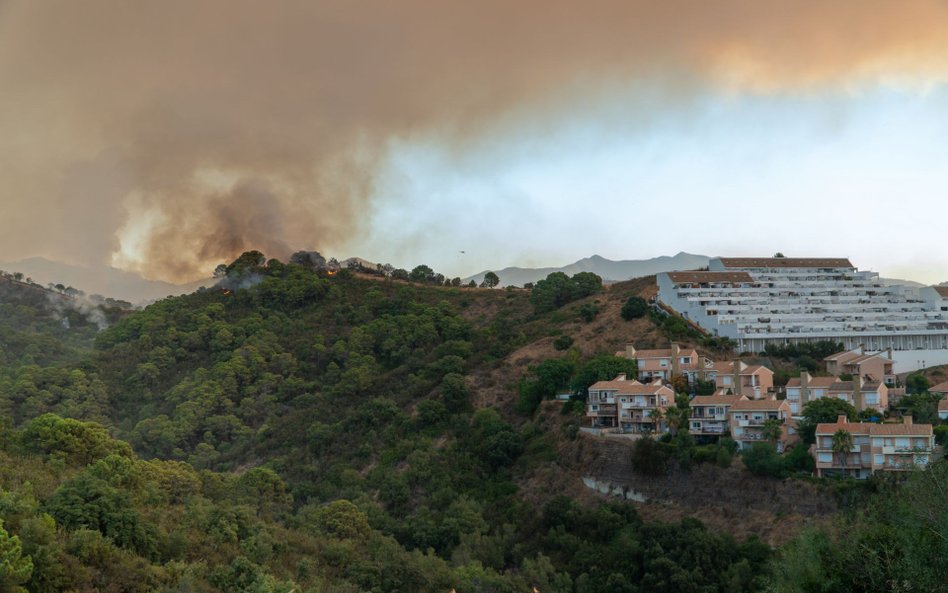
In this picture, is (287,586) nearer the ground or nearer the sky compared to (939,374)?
nearer the ground

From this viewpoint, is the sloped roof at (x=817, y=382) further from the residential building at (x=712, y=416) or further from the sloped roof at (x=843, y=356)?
the sloped roof at (x=843, y=356)

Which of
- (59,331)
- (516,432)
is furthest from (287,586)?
(59,331)

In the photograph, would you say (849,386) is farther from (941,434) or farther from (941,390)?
(941,434)

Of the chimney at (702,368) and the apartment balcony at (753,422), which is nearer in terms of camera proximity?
the apartment balcony at (753,422)

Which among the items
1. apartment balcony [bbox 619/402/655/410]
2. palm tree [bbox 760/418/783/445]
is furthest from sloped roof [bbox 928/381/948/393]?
apartment balcony [bbox 619/402/655/410]

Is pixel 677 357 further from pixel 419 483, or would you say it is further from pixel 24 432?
pixel 24 432

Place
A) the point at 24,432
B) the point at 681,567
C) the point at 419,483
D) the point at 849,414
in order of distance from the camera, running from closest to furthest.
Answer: the point at 681,567
the point at 24,432
the point at 849,414
the point at 419,483

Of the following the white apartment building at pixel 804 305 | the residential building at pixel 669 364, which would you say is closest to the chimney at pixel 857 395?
the residential building at pixel 669 364

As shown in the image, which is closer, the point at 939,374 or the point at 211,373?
the point at 939,374
